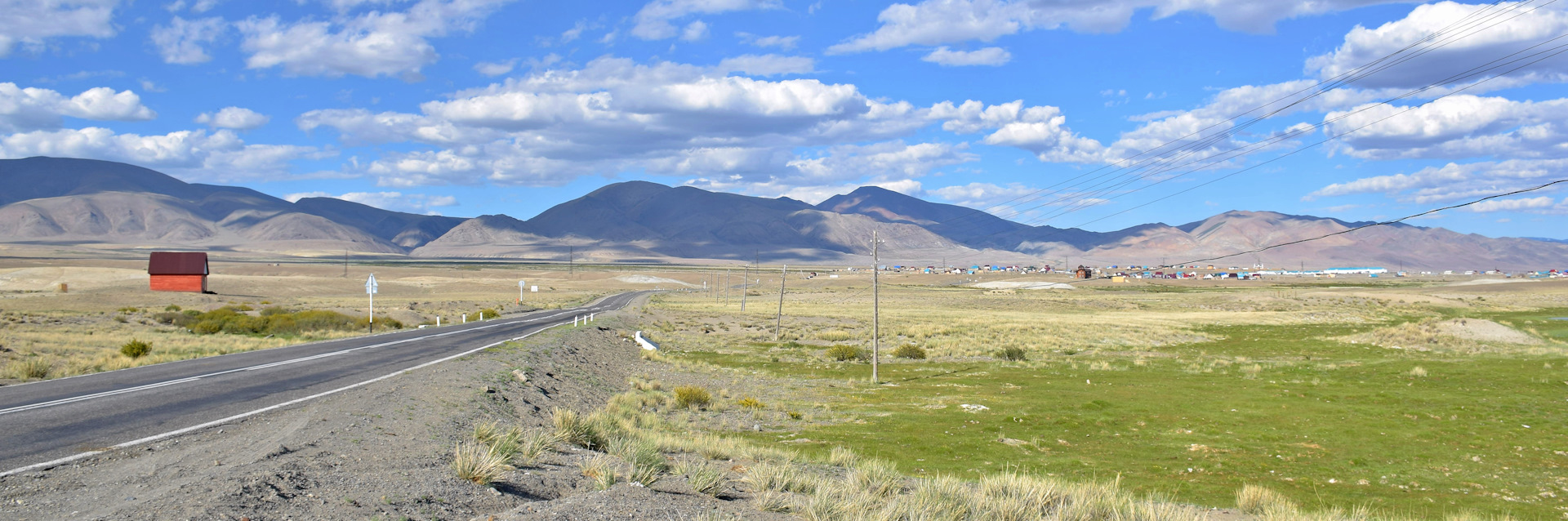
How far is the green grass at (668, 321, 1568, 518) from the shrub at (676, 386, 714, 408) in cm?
357

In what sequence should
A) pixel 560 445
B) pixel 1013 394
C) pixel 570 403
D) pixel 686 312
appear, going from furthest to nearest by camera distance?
pixel 686 312, pixel 1013 394, pixel 570 403, pixel 560 445

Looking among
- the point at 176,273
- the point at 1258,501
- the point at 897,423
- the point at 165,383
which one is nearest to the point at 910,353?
the point at 897,423

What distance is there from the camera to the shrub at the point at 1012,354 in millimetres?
36312

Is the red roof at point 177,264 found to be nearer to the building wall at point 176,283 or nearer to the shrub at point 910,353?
the building wall at point 176,283

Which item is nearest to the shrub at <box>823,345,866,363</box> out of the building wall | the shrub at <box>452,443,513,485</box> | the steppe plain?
the steppe plain

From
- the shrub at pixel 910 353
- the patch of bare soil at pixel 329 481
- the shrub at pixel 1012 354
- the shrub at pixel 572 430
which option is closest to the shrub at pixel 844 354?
the shrub at pixel 910 353

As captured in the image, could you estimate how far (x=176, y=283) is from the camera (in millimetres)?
73125

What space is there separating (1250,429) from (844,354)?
1996 cm

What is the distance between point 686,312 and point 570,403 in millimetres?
49447

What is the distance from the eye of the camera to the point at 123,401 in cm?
1346


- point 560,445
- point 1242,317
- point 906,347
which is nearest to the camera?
point 560,445

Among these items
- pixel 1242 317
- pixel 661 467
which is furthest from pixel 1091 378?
pixel 1242 317

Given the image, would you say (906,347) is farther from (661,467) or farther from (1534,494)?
(661,467)

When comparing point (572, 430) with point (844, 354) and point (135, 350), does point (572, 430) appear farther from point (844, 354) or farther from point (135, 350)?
point (844, 354)
